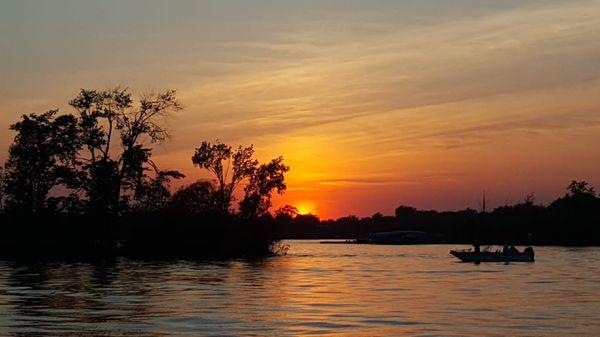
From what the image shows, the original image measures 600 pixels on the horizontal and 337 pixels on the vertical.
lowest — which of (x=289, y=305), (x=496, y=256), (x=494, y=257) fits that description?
(x=289, y=305)

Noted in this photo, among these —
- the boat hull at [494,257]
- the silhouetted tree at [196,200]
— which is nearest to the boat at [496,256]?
the boat hull at [494,257]

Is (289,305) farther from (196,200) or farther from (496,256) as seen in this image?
(196,200)

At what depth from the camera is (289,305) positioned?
142ft

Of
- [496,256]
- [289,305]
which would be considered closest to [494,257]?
[496,256]

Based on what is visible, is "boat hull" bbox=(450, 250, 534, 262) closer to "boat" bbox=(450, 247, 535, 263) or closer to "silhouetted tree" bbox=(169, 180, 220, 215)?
"boat" bbox=(450, 247, 535, 263)

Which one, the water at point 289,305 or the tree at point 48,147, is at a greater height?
the tree at point 48,147

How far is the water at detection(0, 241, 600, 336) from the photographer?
109 ft

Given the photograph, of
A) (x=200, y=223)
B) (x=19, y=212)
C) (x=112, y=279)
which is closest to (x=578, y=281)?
(x=112, y=279)

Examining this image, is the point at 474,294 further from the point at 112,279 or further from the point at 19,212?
the point at 19,212

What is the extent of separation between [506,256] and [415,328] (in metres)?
82.0

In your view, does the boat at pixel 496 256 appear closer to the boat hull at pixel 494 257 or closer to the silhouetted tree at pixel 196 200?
the boat hull at pixel 494 257

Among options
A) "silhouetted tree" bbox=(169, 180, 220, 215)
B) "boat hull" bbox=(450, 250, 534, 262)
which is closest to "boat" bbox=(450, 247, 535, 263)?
"boat hull" bbox=(450, 250, 534, 262)

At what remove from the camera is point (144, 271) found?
77.6 m

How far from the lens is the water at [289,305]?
33.2 m
